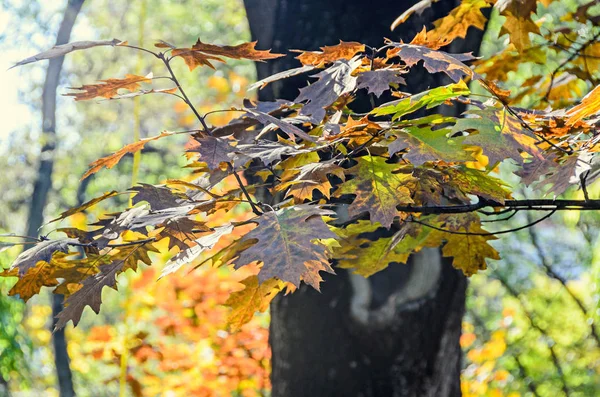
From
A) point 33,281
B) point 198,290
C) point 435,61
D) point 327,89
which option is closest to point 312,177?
Answer: point 327,89

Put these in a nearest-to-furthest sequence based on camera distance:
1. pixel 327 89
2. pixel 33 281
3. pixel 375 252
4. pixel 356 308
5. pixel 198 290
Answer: pixel 327 89, pixel 33 281, pixel 375 252, pixel 356 308, pixel 198 290

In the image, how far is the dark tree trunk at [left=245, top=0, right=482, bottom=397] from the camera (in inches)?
91.0

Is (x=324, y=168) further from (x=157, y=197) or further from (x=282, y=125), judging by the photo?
(x=157, y=197)

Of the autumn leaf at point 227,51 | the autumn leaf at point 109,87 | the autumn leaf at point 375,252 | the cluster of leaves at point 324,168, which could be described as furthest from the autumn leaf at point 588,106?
the autumn leaf at point 109,87

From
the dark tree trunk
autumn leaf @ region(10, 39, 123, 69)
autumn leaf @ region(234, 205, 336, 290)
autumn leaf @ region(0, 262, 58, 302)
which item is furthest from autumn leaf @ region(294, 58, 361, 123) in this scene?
A: the dark tree trunk

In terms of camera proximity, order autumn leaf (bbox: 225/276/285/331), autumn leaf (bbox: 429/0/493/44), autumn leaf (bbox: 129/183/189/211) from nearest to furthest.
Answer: autumn leaf (bbox: 129/183/189/211) < autumn leaf (bbox: 225/276/285/331) < autumn leaf (bbox: 429/0/493/44)

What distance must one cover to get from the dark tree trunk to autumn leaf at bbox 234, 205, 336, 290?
1226 millimetres

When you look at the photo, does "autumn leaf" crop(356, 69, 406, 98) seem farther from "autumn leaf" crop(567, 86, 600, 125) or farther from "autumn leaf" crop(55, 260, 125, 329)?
"autumn leaf" crop(55, 260, 125, 329)

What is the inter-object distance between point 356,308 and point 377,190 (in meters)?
1.15

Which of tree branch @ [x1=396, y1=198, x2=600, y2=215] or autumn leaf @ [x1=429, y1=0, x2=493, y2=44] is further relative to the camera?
autumn leaf @ [x1=429, y1=0, x2=493, y2=44]

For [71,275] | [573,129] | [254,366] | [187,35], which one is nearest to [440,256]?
[573,129]

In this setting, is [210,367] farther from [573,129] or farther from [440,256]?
[573,129]

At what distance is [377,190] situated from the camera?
123cm

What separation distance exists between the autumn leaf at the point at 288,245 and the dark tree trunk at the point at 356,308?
1.23 meters
